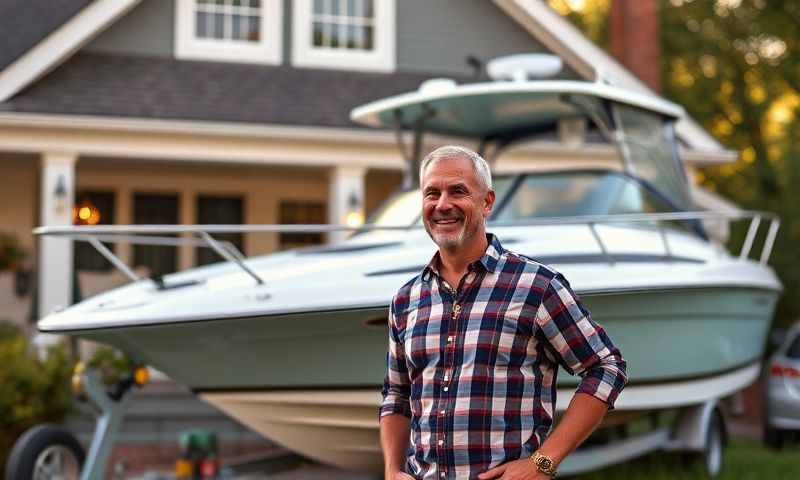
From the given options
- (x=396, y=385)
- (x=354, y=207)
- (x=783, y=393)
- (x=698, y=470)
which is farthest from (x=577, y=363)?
(x=354, y=207)

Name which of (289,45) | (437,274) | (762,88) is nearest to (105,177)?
(289,45)

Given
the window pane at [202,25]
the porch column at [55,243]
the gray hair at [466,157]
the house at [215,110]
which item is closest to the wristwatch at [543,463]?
the gray hair at [466,157]

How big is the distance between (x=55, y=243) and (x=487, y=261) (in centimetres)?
828

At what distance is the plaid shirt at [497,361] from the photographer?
8.90 ft

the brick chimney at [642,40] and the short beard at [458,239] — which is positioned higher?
the brick chimney at [642,40]

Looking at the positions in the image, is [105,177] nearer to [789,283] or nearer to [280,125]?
[280,125]

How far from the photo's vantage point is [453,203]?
2799 mm

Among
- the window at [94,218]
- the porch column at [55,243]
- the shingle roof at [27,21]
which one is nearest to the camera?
the porch column at [55,243]

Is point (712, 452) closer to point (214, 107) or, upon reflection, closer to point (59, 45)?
point (214, 107)

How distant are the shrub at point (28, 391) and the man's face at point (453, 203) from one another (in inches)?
238

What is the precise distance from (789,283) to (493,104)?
24.0 ft

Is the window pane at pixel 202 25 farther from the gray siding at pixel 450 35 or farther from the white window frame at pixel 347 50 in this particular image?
the white window frame at pixel 347 50

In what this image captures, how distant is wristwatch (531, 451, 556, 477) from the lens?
2666mm

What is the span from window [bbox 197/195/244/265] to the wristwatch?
1126 cm
